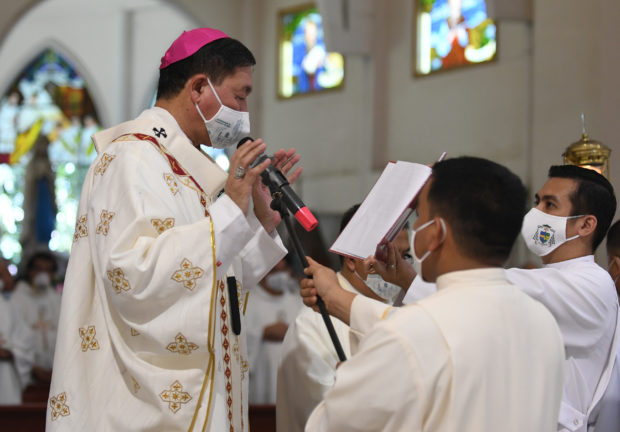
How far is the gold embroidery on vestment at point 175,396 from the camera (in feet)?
9.77

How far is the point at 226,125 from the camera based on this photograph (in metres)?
3.48

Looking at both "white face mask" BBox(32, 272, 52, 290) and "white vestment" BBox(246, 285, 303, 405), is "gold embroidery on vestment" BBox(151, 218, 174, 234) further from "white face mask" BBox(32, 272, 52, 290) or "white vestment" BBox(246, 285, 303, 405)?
"white face mask" BBox(32, 272, 52, 290)

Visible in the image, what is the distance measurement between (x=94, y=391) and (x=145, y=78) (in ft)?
51.3

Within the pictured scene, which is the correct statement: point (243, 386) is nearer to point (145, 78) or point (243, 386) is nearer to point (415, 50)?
point (415, 50)

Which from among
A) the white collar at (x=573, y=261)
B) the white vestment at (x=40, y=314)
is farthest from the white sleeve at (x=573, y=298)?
the white vestment at (x=40, y=314)

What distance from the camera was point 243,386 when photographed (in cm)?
336

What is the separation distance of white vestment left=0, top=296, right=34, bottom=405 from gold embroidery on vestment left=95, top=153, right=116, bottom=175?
22.6 feet

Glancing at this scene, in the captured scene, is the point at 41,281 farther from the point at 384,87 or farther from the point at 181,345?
the point at 181,345

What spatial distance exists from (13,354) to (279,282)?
A: 305 cm

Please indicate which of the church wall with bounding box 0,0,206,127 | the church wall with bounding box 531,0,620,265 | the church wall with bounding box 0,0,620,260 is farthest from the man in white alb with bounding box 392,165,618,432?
the church wall with bounding box 0,0,206,127

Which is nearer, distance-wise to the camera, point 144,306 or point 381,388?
point 381,388

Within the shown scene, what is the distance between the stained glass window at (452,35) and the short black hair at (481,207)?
31.8ft

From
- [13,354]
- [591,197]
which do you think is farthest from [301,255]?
[13,354]

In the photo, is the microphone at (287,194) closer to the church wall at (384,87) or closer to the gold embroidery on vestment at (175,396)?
the gold embroidery on vestment at (175,396)
